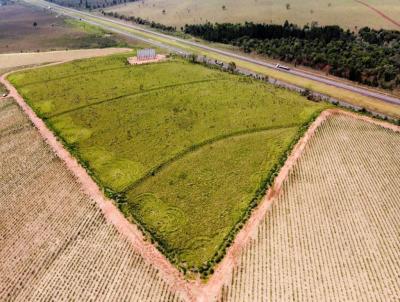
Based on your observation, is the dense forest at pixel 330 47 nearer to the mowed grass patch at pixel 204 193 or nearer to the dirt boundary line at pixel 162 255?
the dirt boundary line at pixel 162 255

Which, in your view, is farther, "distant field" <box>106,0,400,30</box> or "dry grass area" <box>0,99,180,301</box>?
"distant field" <box>106,0,400,30</box>

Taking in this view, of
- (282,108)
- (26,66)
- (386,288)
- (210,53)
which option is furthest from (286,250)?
(26,66)

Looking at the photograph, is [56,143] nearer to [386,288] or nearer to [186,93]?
[186,93]

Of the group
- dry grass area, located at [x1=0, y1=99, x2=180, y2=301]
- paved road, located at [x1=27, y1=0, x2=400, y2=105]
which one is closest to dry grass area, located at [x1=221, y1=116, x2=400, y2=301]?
dry grass area, located at [x1=0, y1=99, x2=180, y2=301]

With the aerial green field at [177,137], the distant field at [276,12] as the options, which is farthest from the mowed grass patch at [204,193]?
the distant field at [276,12]

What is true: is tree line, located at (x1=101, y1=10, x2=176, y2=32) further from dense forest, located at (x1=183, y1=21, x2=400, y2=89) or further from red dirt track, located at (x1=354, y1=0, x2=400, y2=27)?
red dirt track, located at (x1=354, y1=0, x2=400, y2=27)

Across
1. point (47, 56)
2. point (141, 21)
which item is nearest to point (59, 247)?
point (47, 56)
